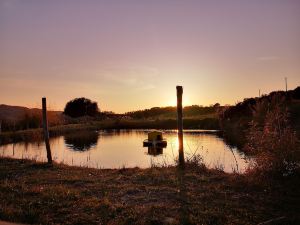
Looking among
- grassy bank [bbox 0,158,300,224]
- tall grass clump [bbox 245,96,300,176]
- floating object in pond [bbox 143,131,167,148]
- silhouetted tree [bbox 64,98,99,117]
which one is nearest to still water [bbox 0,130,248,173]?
floating object in pond [bbox 143,131,167,148]

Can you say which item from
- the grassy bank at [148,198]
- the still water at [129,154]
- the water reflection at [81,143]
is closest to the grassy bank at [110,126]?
the still water at [129,154]

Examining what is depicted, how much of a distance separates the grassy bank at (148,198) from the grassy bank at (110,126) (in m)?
32.7

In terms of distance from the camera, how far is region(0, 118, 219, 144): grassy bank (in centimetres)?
4478

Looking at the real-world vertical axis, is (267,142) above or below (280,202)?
above

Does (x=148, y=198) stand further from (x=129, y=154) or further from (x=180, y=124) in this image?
(x=129, y=154)

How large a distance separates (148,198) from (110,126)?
7039 cm

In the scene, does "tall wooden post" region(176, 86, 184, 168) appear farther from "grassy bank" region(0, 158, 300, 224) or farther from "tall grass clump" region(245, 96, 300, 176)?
"tall grass clump" region(245, 96, 300, 176)

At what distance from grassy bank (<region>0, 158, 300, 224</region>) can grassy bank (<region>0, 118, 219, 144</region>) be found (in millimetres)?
32721

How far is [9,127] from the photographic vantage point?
50.2 m

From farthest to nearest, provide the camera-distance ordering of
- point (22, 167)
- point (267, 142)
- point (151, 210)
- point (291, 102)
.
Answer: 1. point (291, 102)
2. point (22, 167)
3. point (267, 142)
4. point (151, 210)

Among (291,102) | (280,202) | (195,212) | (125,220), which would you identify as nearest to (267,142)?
(280,202)

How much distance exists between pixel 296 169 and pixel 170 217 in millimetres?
4814

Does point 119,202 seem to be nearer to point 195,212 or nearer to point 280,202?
point 195,212

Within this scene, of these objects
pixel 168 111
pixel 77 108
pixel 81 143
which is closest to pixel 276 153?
pixel 81 143
